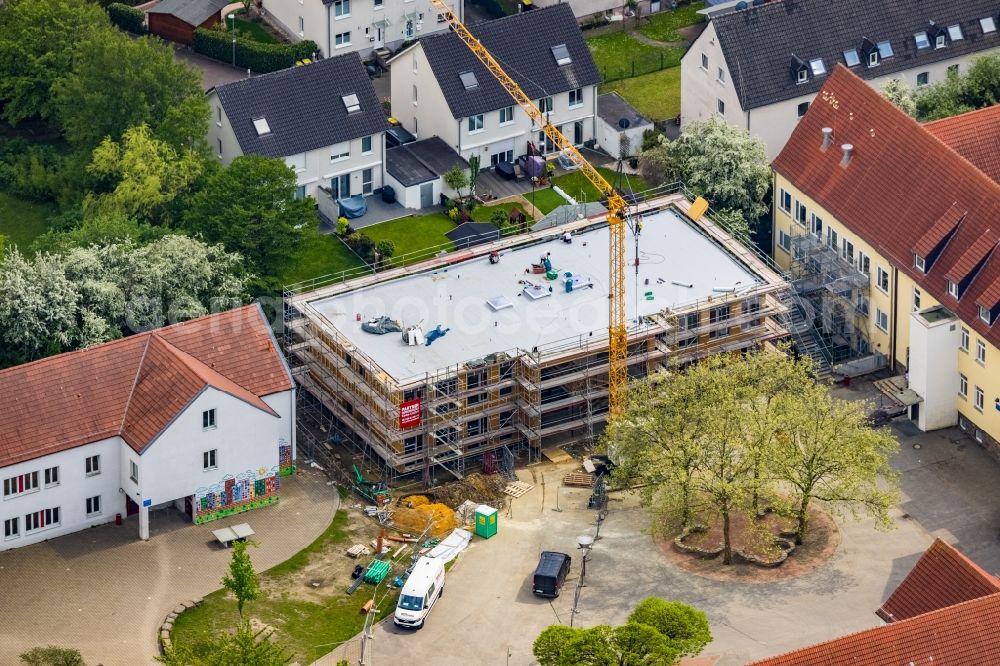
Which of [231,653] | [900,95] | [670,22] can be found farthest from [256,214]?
[670,22]

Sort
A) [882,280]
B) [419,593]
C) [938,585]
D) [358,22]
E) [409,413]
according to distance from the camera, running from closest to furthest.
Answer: [938,585]
[419,593]
[409,413]
[882,280]
[358,22]

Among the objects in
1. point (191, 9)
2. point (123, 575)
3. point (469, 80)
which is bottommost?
point (123, 575)

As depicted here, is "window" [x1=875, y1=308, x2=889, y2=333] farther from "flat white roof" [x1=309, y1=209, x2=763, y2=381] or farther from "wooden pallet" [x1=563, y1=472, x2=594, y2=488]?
"wooden pallet" [x1=563, y1=472, x2=594, y2=488]

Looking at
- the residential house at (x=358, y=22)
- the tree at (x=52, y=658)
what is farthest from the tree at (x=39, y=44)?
the tree at (x=52, y=658)

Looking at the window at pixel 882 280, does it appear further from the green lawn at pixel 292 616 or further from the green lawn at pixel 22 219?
the green lawn at pixel 22 219

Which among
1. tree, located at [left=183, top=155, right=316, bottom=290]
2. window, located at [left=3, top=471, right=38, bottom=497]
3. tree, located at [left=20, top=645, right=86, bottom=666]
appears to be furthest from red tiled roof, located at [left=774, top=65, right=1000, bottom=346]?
tree, located at [left=20, top=645, right=86, bottom=666]

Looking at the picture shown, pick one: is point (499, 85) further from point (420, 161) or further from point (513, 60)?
point (420, 161)
